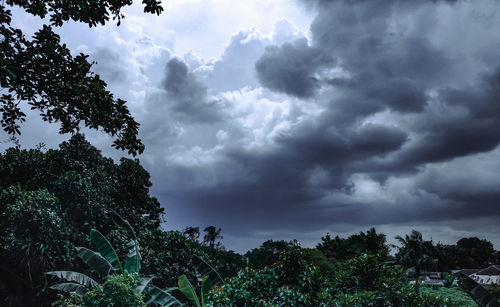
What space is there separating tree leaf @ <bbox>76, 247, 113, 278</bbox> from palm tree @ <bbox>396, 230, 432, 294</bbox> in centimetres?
5169

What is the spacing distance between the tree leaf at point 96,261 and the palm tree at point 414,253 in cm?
5169

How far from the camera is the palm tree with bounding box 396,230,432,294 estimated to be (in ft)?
196

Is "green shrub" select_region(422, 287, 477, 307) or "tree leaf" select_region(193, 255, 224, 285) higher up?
"tree leaf" select_region(193, 255, 224, 285)

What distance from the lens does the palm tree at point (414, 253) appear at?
5959 centimetres

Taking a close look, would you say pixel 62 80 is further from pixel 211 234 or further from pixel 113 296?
pixel 211 234

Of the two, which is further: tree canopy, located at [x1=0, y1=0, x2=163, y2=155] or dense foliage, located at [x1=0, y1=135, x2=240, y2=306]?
dense foliage, located at [x1=0, y1=135, x2=240, y2=306]

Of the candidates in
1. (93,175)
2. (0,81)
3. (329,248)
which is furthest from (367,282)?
(329,248)

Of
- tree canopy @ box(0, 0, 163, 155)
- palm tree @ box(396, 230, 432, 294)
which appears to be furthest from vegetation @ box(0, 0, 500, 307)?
palm tree @ box(396, 230, 432, 294)

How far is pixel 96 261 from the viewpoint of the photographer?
58.5 ft

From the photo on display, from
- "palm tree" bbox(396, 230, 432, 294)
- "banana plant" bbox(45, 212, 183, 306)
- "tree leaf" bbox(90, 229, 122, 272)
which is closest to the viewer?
"banana plant" bbox(45, 212, 183, 306)

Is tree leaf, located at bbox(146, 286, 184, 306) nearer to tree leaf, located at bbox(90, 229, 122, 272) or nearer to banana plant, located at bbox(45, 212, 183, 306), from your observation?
banana plant, located at bbox(45, 212, 183, 306)

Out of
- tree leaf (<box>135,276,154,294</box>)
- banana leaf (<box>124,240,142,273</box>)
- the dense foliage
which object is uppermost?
the dense foliage

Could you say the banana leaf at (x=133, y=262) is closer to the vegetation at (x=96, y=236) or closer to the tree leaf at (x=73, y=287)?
the vegetation at (x=96, y=236)

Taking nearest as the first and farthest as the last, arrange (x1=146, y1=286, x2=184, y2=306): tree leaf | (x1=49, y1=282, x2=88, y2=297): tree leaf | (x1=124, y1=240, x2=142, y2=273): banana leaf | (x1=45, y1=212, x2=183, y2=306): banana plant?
(x1=146, y1=286, x2=184, y2=306): tree leaf < (x1=45, y1=212, x2=183, y2=306): banana plant < (x1=49, y1=282, x2=88, y2=297): tree leaf < (x1=124, y1=240, x2=142, y2=273): banana leaf
